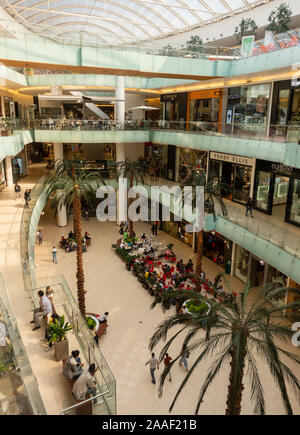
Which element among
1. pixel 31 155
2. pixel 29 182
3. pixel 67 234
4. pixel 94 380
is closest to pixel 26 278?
pixel 94 380

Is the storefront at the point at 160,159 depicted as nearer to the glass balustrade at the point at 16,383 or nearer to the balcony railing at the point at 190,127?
the balcony railing at the point at 190,127

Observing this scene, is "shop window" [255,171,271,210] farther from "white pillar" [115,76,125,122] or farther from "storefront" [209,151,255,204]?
"white pillar" [115,76,125,122]

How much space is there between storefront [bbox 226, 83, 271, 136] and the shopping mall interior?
11 centimetres

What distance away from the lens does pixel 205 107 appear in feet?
91.9

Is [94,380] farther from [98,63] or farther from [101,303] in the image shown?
[98,63]

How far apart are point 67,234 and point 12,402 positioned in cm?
2410

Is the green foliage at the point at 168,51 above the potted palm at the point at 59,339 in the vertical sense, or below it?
above

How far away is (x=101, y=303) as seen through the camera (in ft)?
63.6

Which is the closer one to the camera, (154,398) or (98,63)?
(154,398)

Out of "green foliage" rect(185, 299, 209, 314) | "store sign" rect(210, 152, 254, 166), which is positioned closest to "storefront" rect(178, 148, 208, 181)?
"store sign" rect(210, 152, 254, 166)

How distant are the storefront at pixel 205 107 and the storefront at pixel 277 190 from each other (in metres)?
5.47

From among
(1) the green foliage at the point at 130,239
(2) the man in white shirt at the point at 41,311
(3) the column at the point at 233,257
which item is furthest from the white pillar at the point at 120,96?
(2) the man in white shirt at the point at 41,311

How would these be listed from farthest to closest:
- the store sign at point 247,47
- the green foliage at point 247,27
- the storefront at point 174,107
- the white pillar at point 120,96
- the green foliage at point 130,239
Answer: the storefront at point 174,107 → the white pillar at point 120,96 → the green foliage at point 130,239 → the green foliage at point 247,27 → the store sign at point 247,47

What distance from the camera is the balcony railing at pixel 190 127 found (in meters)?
16.9
